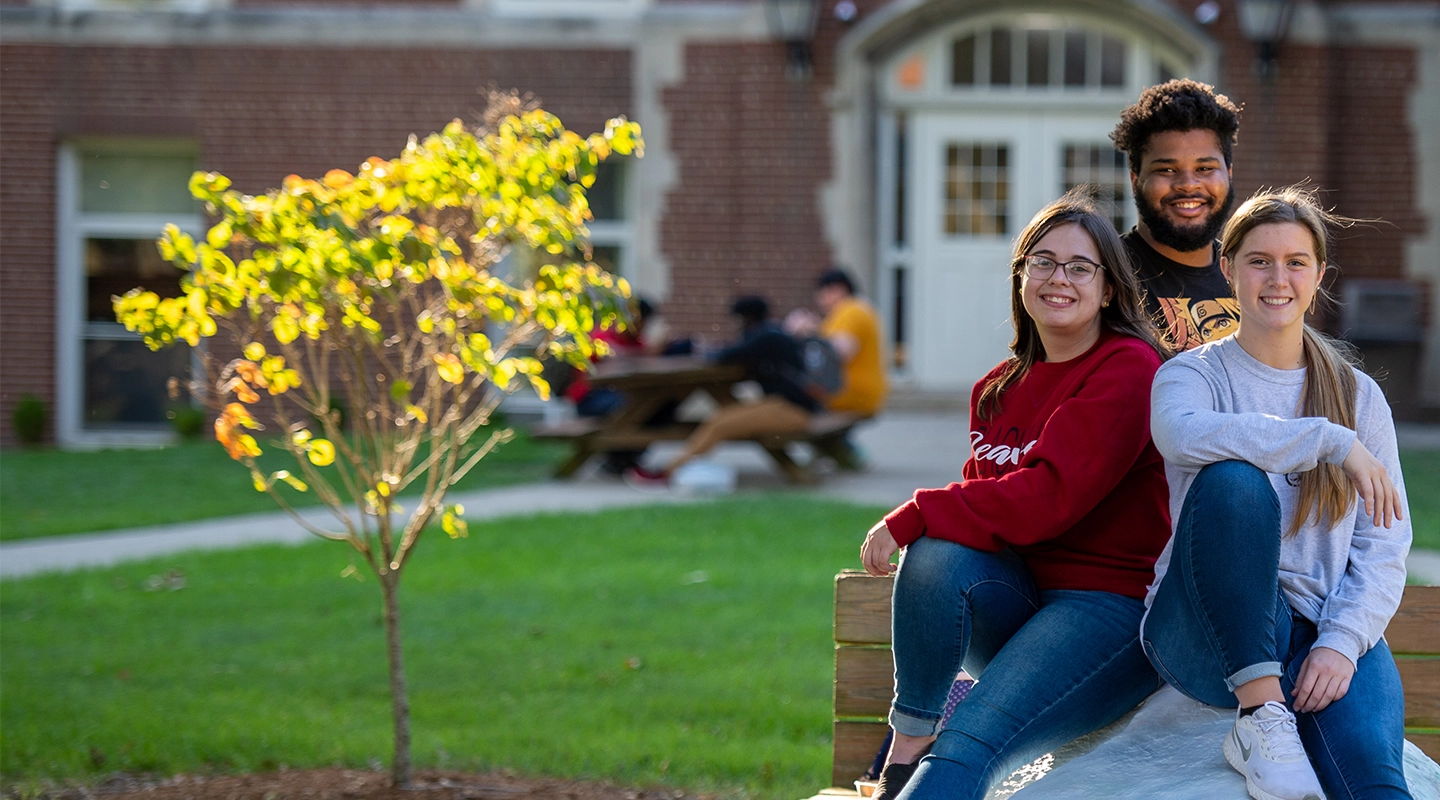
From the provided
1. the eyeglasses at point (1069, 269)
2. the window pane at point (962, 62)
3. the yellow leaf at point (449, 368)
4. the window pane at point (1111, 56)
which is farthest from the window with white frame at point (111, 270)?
the eyeglasses at point (1069, 269)

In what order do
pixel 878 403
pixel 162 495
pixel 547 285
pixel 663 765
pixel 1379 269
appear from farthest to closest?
pixel 1379 269
pixel 878 403
pixel 162 495
pixel 663 765
pixel 547 285

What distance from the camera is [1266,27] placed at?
12.2 metres

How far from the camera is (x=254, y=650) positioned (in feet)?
18.0

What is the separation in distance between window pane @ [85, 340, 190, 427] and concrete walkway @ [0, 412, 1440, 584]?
221 inches

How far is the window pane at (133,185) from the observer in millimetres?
13953

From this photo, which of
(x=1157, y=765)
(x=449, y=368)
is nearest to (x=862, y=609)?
(x=1157, y=765)

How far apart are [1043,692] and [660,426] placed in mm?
7546

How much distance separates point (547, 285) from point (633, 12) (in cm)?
991

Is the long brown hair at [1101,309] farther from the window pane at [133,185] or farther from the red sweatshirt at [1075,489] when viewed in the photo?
the window pane at [133,185]

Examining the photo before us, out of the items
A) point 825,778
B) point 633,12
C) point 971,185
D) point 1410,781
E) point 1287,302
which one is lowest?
point 825,778

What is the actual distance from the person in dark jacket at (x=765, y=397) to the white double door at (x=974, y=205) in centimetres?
391

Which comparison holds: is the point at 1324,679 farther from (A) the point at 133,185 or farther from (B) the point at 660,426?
(A) the point at 133,185

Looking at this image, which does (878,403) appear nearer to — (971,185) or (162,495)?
(971,185)

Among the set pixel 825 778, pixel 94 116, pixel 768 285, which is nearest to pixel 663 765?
pixel 825 778
